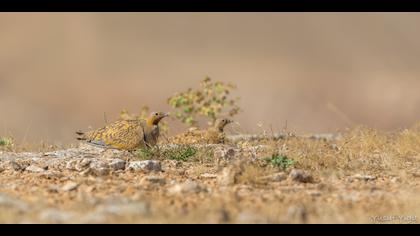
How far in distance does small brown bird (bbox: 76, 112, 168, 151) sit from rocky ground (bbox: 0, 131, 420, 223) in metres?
0.27

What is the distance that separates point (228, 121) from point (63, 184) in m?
6.58

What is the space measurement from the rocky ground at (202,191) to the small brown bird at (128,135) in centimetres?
27

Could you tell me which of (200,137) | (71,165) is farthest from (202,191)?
(200,137)

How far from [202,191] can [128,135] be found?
11.9 feet

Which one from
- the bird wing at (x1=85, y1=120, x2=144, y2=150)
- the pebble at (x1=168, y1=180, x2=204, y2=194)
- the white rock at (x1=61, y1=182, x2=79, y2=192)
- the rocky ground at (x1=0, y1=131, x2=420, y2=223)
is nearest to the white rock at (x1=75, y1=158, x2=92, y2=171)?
the rocky ground at (x1=0, y1=131, x2=420, y2=223)

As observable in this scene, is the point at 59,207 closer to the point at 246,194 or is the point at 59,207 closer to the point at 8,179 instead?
the point at 246,194

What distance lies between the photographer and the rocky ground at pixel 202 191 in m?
6.23

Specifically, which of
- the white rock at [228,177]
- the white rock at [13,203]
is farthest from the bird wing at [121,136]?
the white rock at [13,203]

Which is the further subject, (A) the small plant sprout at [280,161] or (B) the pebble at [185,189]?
(A) the small plant sprout at [280,161]

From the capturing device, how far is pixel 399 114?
22188 mm

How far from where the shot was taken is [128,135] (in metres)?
10.9

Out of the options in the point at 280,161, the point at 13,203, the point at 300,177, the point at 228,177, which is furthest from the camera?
the point at 280,161

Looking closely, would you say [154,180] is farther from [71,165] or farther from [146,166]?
[71,165]

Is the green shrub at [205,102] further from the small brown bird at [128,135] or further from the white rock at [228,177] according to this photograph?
the white rock at [228,177]
